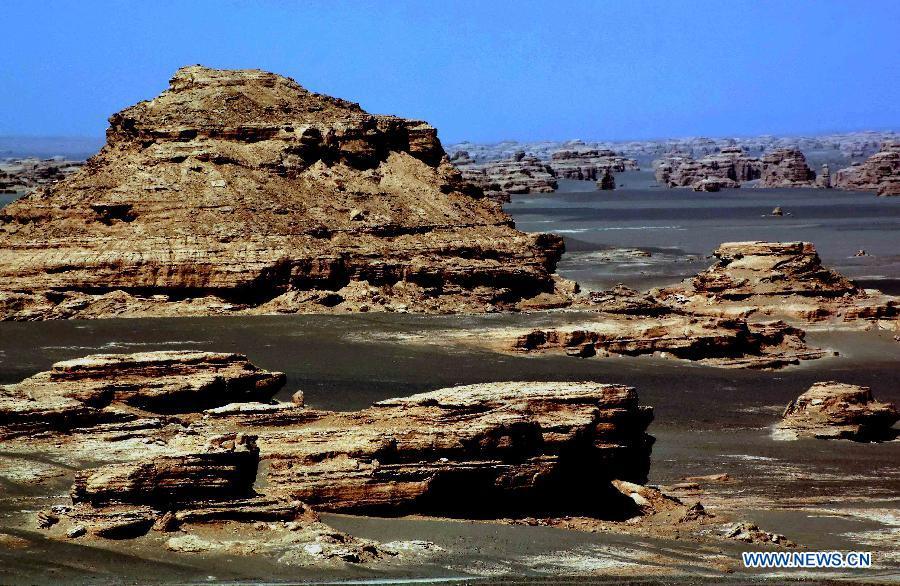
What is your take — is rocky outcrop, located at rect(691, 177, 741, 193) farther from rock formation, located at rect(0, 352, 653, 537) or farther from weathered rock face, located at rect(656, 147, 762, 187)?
rock formation, located at rect(0, 352, 653, 537)

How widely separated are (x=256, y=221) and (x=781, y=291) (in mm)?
12978

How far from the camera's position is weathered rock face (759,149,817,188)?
116312 mm

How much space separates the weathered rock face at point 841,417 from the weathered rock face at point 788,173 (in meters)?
93.3

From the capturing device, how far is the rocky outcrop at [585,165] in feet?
454

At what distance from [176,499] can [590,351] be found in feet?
51.4

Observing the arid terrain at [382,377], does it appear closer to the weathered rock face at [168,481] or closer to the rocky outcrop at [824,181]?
the weathered rock face at [168,481]

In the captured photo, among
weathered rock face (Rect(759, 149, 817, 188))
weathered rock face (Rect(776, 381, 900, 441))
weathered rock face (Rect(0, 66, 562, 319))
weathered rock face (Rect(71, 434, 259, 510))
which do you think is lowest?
weathered rock face (Rect(776, 381, 900, 441))

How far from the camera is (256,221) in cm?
3488

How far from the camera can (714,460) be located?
21.7m

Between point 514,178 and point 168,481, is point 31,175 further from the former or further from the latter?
point 168,481

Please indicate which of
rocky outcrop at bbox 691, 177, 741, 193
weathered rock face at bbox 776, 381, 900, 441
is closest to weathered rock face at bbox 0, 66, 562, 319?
weathered rock face at bbox 776, 381, 900, 441

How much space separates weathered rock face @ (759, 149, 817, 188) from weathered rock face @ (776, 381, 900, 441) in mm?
93294

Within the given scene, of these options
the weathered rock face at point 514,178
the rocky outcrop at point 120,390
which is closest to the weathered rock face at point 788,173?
the weathered rock face at point 514,178

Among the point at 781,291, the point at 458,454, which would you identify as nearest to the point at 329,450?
Result: the point at 458,454
